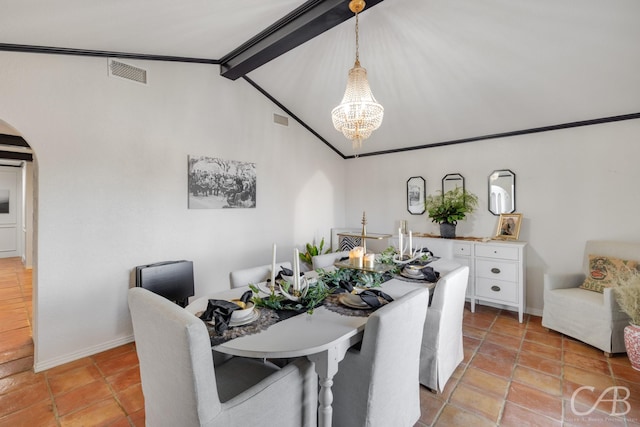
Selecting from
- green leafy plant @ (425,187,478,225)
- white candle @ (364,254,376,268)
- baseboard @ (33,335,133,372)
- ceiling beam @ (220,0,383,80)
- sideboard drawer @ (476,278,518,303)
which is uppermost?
ceiling beam @ (220,0,383,80)

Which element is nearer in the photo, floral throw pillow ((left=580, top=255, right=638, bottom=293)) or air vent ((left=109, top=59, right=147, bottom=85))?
air vent ((left=109, top=59, right=147, bottom=85))

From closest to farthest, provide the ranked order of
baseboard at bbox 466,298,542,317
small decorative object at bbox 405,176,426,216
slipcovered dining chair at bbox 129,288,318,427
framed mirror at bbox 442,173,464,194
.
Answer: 1. slipcovered dining chair at bbox 129,288,318,427
2. baseboard at bbox 466,298,542,317
3. framed mirror at bbox 442,173,464,194
4. small decorative object at bbox 405,176,426,216

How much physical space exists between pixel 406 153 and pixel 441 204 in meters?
1.09

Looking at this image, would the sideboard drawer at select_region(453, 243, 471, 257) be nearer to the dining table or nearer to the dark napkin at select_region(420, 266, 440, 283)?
the dark napkin at select_region(420, 266, 440, 283)

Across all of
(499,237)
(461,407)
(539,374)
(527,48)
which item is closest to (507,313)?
(499,237)

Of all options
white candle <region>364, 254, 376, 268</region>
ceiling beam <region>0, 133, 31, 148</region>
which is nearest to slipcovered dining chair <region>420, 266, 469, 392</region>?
white candle <region>364, 254, 376, 268</region>

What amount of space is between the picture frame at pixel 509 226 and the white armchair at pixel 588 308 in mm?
641

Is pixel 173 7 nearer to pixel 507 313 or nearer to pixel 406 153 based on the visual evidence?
pixel 406 153

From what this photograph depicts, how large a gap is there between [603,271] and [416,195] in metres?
2.24

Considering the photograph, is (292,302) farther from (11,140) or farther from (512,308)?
(11,140)

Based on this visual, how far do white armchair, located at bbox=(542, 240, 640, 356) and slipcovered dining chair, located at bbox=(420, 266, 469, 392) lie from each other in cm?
152

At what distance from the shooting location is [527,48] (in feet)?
8.01

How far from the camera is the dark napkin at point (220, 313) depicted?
52.1 inches

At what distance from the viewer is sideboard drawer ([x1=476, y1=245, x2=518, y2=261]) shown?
10.9 ft
